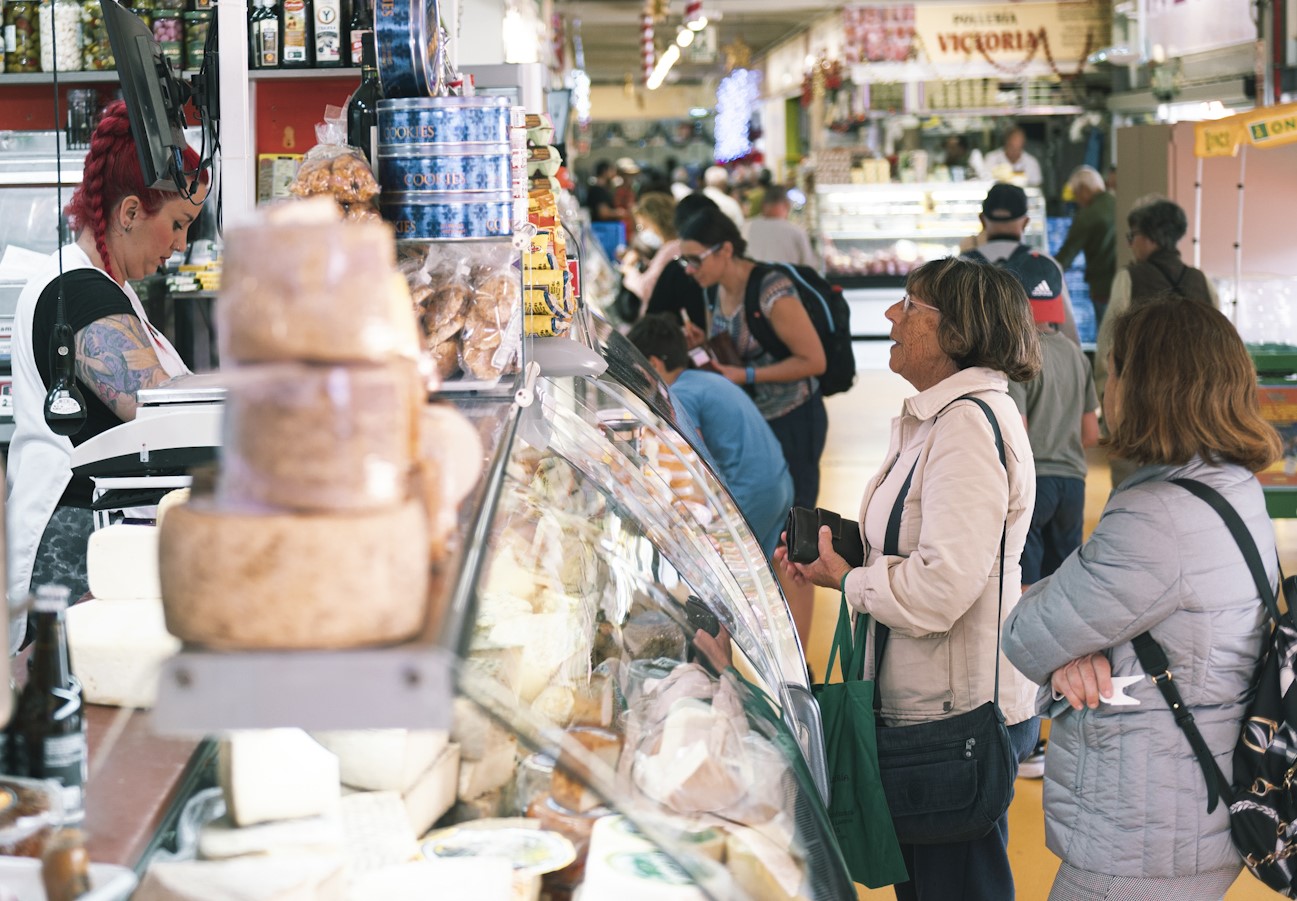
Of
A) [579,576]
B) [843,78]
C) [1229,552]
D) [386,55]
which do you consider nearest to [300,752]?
[579,576]

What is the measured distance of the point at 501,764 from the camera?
5.63ft

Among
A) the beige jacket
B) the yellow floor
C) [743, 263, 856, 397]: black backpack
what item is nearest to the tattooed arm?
the beige jacket

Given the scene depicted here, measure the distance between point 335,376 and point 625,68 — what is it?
28371 millimetres

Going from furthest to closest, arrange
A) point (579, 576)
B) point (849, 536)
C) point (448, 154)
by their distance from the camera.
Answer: point (849, 536), point (579, 576), point (448, 154)

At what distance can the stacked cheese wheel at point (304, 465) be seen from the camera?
2.91 feet

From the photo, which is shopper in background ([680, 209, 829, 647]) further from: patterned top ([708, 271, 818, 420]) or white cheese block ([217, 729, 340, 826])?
white cheese block ([217, 729, 340, 826])

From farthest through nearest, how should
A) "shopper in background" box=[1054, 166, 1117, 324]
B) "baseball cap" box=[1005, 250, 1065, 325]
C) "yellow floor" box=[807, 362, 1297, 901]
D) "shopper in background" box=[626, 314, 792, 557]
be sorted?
1. "shopper in background" box=[1054, 166, 1117, 324]
2. "baseball cap" box=[1005, 250, 1065, 325]
3. "shopper in background" box=[626, 314, 792, 557]
4. "yellow floor" box=[807, 362, 1297, 901]

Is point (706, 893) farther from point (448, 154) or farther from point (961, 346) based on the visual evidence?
point (961, 346)

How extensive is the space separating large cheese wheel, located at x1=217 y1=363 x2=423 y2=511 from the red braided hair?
228cm

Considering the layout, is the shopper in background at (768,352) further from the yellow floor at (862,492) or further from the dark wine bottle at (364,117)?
the dark wine bottle at (364,117)

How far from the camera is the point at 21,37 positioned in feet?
16.5

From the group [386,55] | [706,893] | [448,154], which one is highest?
[386,55]

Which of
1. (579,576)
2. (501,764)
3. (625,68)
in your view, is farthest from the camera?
(625,68)

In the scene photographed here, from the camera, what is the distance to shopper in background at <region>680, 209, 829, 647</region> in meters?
5.80
